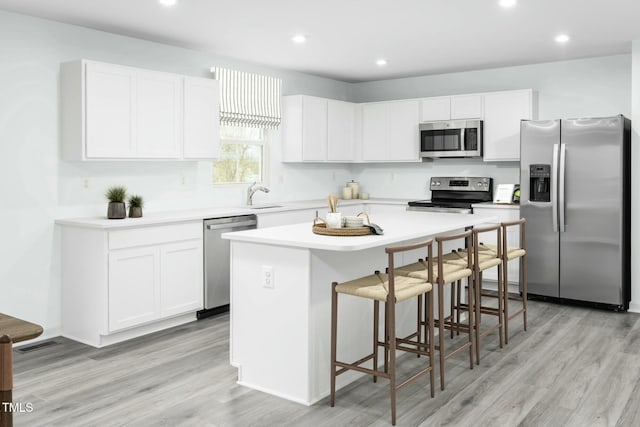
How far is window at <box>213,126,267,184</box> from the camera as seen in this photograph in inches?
242

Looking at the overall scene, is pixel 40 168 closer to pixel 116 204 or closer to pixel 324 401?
pixel 116 204

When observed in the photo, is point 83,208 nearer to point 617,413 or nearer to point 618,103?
point 617,413

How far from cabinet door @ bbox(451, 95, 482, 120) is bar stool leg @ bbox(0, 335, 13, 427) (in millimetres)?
5860

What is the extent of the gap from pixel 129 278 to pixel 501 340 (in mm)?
2854

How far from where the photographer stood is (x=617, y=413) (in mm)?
3154

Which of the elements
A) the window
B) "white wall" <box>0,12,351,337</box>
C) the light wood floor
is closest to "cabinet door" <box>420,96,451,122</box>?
the window

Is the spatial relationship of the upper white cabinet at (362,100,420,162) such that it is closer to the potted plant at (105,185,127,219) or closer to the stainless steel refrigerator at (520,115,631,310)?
the stainless steel refrigerator at (520,115,631,310)

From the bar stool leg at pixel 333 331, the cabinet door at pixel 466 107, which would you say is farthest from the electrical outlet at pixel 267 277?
the cabinet door at pixel 466 107

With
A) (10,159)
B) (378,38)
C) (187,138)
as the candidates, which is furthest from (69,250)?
(378,38)

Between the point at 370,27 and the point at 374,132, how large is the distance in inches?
104

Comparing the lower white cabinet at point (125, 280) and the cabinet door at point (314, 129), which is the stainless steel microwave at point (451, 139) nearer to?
the cabinet door at point (314, 129)

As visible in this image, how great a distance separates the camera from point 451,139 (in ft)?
21.9

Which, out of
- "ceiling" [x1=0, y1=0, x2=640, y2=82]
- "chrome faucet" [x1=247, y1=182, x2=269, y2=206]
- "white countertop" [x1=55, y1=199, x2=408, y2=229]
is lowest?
"white countertop" [x1=55, y1=199, x2=408, y2=229]

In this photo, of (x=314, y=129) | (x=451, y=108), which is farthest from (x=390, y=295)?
(x=451, y=108)
